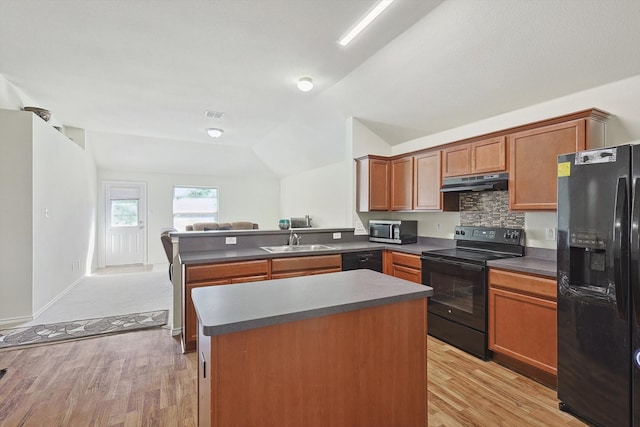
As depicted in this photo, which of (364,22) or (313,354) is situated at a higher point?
(364,22)

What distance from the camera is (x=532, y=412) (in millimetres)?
1995

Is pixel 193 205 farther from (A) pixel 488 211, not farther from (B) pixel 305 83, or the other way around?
(A) pixel 488 211

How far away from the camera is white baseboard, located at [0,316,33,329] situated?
138 inches

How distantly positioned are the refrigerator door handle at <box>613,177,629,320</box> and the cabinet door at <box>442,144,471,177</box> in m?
1.52

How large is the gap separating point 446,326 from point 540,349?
0.82 meters

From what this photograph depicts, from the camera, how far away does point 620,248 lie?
1.69 m

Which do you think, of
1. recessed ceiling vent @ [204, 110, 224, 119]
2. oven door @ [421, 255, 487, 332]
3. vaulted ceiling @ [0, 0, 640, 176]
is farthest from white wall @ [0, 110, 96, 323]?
oven door @ [421, 255, 487, 332]

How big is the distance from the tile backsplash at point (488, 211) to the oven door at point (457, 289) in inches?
29.6

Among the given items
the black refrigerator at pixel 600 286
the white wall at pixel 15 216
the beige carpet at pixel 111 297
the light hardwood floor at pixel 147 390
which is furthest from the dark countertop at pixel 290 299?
the white wall at pixel 15 216

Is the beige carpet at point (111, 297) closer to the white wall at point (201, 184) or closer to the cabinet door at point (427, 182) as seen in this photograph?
the white wall at point (201, 184)

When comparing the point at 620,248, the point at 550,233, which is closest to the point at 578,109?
the point at 550,233

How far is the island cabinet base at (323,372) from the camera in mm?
1167

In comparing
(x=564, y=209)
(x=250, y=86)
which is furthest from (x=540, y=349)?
(x=250, y=86)

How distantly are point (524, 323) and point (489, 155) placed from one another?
1521 millimetres
